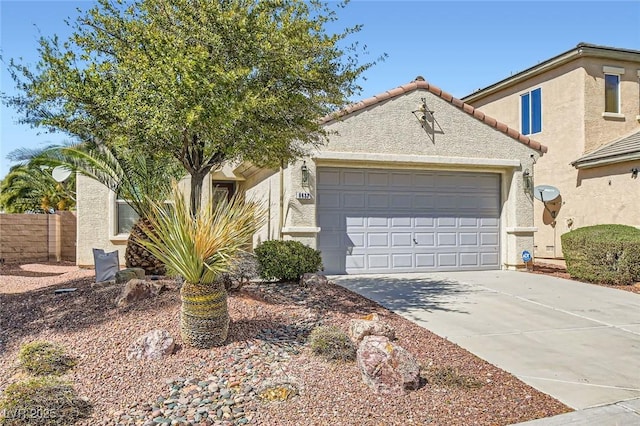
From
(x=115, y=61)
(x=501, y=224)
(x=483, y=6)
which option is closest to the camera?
(x=115, y=61)

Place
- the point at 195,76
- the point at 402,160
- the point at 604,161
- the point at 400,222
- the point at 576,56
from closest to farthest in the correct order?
the point at 195,76, the point at 402,160, the point at 400,222, the point at 604,161, the point at 576,56

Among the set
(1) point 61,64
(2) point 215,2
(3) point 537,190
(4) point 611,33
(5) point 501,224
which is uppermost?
(4) point 611,33

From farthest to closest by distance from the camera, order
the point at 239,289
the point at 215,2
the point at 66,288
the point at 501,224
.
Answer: the point at 501,224 < the point at 66,288 < the point at 239,289 < the point at 215,2

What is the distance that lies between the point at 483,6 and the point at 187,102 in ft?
27.7

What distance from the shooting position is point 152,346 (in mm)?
5156

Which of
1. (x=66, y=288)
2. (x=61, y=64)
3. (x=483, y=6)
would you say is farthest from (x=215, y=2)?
(x=483, y=6)

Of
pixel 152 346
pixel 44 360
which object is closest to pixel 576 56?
pixel 152 346

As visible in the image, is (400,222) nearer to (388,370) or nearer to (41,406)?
(388,370)

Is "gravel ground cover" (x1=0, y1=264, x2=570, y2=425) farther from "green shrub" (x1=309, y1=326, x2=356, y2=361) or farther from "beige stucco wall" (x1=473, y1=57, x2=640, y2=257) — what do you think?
"beige stucco wall" (x1=473, y1=57, x2=640, y2=257)

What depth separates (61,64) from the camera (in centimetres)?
659

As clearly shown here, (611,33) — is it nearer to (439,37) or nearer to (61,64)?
(439,37)

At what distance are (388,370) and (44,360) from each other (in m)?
3.68

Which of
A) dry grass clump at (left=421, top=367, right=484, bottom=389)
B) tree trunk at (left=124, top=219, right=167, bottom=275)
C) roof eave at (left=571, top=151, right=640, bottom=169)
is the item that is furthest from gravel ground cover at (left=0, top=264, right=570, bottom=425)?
roof eave at (left=571, top=151, right=640, bottom=169)

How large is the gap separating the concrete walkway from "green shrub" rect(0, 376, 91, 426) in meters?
4.09
